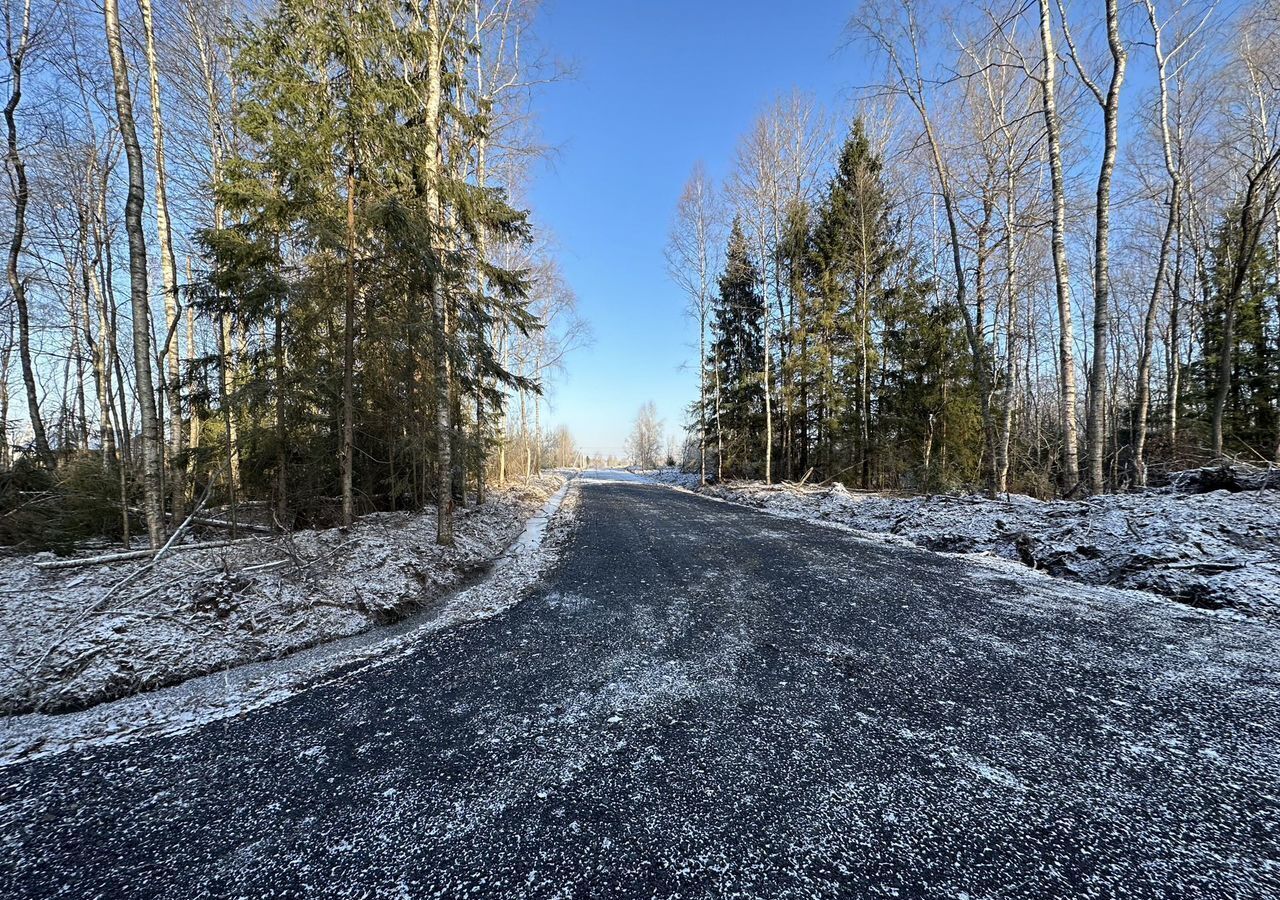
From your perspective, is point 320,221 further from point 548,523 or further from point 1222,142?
point 1222,142

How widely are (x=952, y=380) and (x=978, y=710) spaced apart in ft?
48.0

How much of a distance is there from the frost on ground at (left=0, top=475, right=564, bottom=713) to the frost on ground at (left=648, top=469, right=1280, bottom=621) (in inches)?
284

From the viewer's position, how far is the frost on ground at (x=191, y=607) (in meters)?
2.92

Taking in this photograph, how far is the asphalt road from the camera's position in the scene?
147 centimetres

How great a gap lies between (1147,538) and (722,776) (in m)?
5.98

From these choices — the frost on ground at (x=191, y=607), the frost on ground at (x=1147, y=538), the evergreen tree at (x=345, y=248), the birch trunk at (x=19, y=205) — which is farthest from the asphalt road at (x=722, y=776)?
the birch trunk at (x=19, y=205)

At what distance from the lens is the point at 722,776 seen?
194 cm

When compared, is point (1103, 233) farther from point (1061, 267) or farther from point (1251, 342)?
point (1251, 342)

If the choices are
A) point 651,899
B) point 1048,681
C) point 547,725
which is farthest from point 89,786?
point 1048,681

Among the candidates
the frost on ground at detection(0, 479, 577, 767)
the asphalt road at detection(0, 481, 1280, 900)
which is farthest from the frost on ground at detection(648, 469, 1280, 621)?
the frost on ground at detection(0, 479, 577, 767)

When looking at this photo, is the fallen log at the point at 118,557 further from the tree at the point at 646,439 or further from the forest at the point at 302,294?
the tree at the point at 646,439

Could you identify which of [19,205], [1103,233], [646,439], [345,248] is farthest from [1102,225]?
[646,439]

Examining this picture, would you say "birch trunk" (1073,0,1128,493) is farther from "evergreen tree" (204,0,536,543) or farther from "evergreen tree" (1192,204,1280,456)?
"evergreen tree" (1192,204,1280,456)

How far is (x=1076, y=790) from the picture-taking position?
1803mm
